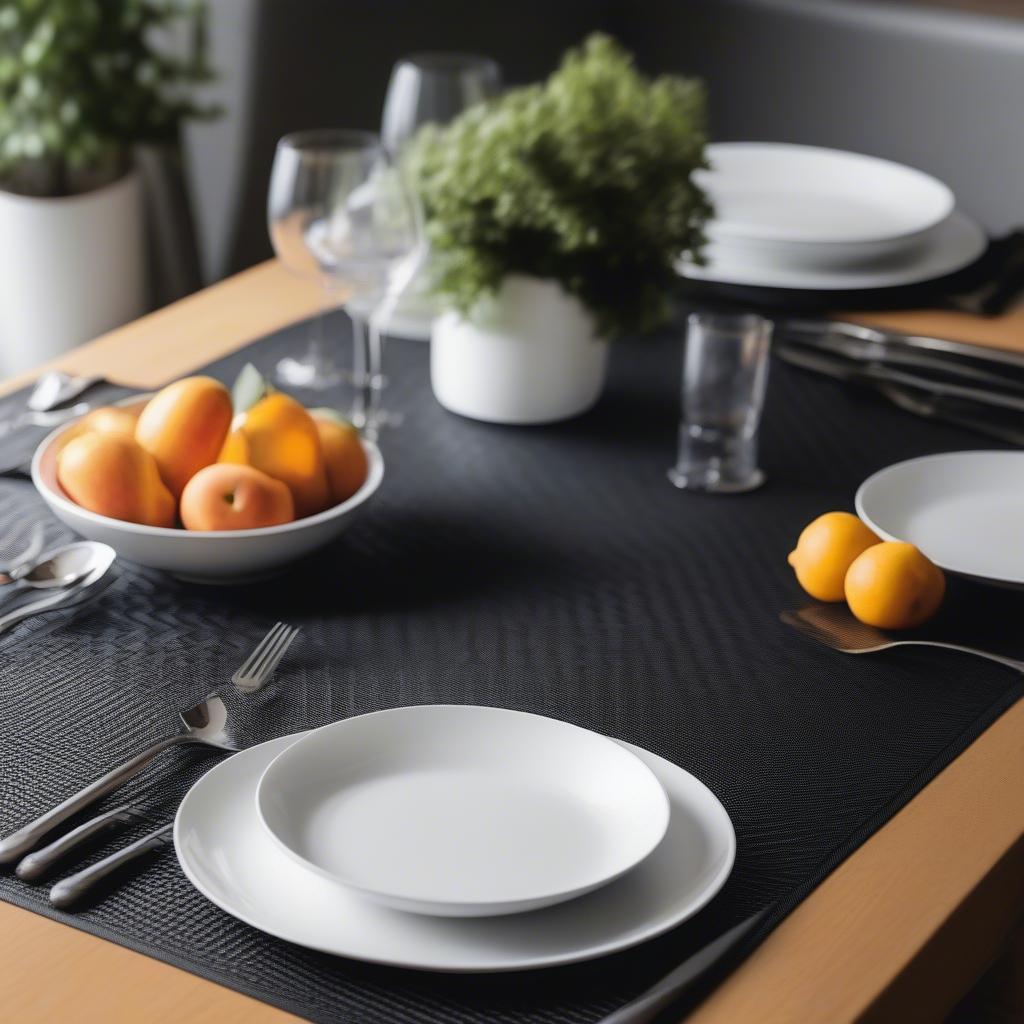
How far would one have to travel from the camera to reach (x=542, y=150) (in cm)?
124

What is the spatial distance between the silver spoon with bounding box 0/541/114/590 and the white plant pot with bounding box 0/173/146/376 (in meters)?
1.48

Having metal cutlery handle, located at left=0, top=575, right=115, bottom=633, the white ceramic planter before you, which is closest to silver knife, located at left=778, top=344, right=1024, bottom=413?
the white ceramic planter

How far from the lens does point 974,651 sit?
983 mm

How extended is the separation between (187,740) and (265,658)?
108 mm

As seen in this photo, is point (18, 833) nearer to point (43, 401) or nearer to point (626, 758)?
point (626, 758)

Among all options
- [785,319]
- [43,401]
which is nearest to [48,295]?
[43,401]

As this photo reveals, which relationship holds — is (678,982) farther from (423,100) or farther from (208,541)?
(423,100)

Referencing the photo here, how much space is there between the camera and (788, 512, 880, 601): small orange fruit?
103 cm

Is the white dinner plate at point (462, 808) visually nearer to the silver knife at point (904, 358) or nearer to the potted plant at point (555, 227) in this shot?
the potted plant at point (555, 227)

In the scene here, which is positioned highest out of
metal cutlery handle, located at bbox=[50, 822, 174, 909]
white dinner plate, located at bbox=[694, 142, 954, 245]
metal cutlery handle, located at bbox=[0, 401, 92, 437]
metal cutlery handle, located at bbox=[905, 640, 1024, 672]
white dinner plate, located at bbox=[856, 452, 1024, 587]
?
white dinner plate, located at bbox=[694, 142, 954, 245]

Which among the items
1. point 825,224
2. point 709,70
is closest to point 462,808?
point 825,224

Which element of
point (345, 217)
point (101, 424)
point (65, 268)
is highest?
point (345, 217)

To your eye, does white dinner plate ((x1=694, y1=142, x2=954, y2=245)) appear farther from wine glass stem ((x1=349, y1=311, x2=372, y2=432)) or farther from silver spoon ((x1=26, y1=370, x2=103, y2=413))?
silver spoon ((x1=26, y1=370, x2=103, y2=413))

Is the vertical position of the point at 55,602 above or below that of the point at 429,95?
below
